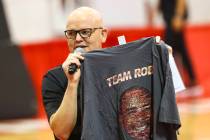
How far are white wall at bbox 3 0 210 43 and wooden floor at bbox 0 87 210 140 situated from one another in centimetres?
220

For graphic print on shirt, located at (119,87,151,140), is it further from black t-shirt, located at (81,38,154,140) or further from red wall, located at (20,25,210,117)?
red wall, located at (20,25,210,117)

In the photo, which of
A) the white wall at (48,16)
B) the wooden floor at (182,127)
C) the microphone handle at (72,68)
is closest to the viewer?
the microphone handle at (72,68)

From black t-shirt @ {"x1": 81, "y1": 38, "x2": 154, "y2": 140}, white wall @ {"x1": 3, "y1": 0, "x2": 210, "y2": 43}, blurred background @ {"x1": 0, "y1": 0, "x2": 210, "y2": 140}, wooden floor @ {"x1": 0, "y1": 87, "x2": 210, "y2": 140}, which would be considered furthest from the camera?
white wall @ {"x1": 3, "y1": 0, "x2": 210, "y2": 43}

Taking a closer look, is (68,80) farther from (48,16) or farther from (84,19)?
(48,16)

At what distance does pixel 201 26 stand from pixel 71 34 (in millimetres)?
8489

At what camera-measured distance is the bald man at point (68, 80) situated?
10.9ft

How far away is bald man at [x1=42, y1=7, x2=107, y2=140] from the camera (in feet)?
10.9

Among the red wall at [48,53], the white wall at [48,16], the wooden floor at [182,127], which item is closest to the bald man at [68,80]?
the wooden floor at [182,127]

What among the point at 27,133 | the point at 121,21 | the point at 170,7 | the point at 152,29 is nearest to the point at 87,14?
the point at 27,133

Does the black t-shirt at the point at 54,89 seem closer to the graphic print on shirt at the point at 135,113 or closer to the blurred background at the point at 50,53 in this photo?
the graphic print on shirt at the point at 135,113

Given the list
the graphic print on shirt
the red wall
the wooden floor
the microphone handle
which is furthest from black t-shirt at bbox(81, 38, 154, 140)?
the red wall

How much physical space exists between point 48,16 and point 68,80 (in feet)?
29.6

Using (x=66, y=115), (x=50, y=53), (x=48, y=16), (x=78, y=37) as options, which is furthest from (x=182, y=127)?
(x=66, y=115)

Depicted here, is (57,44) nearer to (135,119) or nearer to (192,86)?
(192,86)
